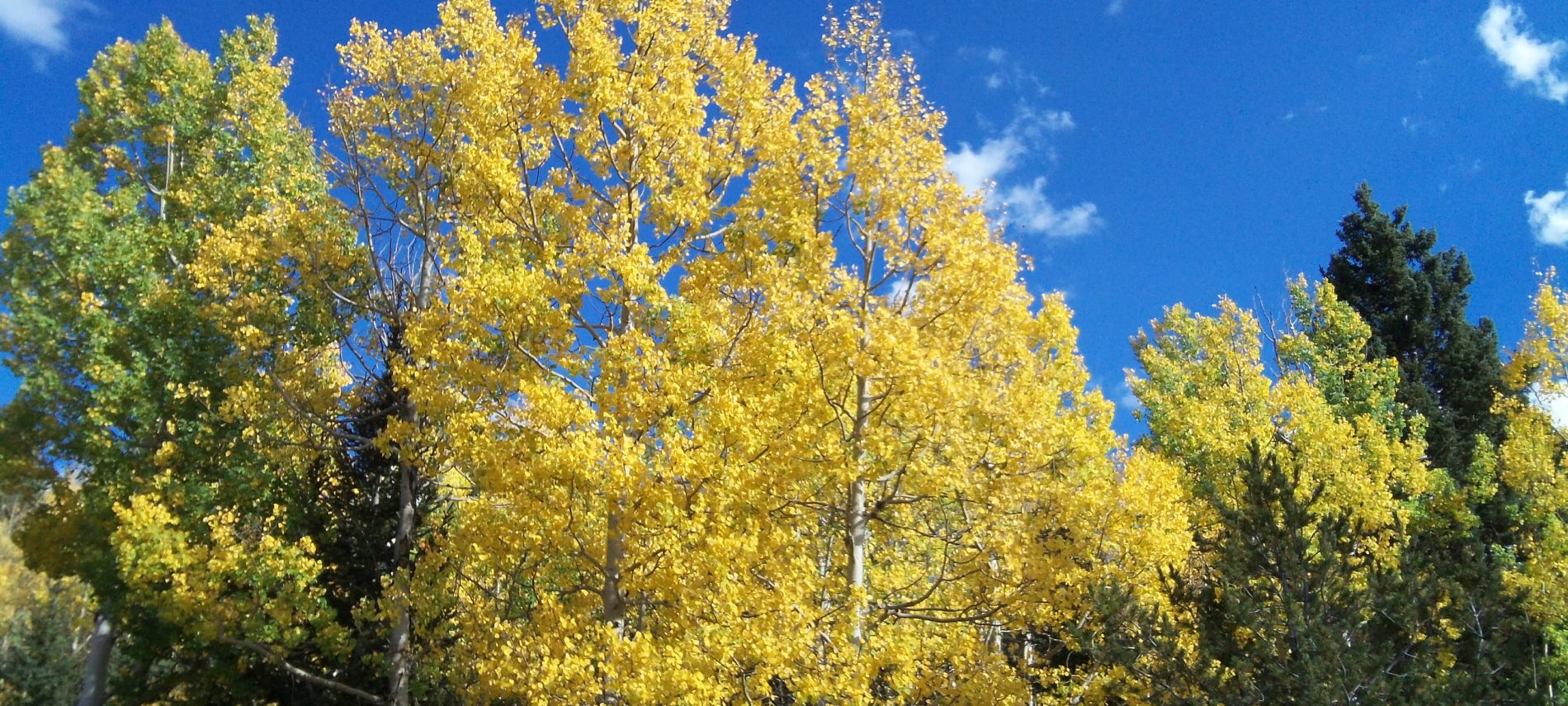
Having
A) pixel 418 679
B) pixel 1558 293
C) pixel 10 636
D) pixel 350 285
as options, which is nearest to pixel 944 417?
pixel 418 679

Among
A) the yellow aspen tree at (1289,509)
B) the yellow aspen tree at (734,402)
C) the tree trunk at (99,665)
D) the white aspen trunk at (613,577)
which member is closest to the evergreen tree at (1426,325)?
the yellow aspen tree at (1289,509)

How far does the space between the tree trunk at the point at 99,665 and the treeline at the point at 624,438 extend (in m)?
0.08

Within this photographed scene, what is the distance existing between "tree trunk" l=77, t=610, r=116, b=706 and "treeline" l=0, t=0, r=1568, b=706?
0.28ft

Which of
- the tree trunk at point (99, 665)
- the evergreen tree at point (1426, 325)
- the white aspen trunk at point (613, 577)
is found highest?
the evergreen tree at point (1426, 325)

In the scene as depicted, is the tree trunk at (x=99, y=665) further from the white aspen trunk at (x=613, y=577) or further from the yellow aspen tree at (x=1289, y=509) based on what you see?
the yellow aspen tree at (x=1289, y=509)

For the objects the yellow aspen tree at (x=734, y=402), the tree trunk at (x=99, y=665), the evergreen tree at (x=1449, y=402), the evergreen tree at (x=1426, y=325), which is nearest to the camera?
the yellow aspen tree at (x=734, y=402)

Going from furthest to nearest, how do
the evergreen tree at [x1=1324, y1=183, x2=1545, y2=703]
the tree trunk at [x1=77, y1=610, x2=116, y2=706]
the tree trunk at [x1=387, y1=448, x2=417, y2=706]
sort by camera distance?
the tree trunk at [x1=77, y1=610, x2=116, y2=706] → the evergreen tree at [x1=1324, y1=183, x2=1545, y2=703] → the tree trunk at [x1=387, y1=448, x2=417, y2=706]

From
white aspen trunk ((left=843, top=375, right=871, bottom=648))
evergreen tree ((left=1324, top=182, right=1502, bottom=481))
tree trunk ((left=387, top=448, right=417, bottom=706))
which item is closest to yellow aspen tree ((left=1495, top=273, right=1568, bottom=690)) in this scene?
evergreen tree ((left=1324, top=182, right=1502, bottom=481))

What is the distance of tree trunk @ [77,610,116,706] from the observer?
1162 cm

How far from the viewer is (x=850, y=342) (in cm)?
618

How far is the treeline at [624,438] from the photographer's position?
609 centimetres

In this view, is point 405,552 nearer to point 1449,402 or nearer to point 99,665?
point 99,665

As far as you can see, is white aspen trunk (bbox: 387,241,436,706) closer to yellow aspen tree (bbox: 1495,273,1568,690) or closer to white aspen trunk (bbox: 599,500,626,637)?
white aspen trunk (bbox: 599,500,626,637)

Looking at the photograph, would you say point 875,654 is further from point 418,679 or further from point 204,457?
point 204,457
